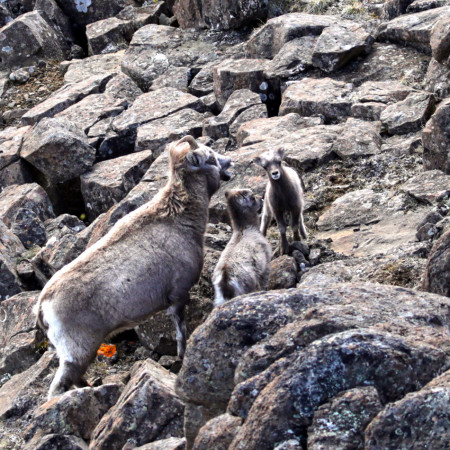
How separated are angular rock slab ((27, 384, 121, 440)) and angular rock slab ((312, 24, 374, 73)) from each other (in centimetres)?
1024

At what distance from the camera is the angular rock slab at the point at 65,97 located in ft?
61.2

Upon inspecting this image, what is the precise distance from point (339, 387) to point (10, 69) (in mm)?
18710

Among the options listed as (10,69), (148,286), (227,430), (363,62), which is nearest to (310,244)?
(148,286)

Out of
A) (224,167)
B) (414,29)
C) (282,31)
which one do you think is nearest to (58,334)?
(224,167)

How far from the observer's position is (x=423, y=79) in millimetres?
14922

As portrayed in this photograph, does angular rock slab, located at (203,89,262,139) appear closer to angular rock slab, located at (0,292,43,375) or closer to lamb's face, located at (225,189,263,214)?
lamb's face, located at (225,189,263,214)

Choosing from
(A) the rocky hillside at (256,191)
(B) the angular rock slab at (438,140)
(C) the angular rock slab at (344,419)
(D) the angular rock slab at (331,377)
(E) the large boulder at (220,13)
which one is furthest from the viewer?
(E) the large boulder at (220,13)

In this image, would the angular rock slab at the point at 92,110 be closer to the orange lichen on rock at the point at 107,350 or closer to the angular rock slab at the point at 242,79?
the angular rock slab at the point at 242,79

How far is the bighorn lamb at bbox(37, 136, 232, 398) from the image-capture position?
8586 mm

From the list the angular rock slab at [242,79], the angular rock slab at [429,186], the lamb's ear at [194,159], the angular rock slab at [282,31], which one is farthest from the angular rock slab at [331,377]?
the angular rock slab at [282,31]

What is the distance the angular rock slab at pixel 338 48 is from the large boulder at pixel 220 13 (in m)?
3.27

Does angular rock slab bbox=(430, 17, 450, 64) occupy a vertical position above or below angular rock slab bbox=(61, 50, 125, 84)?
above

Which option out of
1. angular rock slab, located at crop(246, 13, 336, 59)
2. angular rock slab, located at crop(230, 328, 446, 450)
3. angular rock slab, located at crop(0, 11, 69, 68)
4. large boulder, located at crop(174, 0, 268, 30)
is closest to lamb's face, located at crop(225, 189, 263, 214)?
angular rock slab, located at crop(230, 328, 446, 450)

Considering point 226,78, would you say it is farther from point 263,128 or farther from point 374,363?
point 374,363
